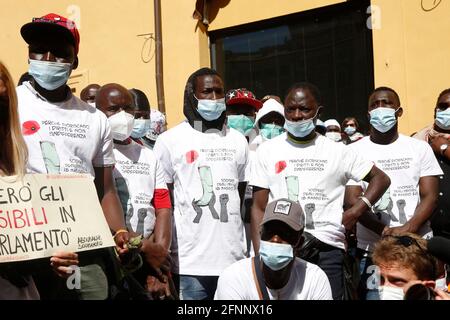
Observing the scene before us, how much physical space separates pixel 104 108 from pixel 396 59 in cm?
489

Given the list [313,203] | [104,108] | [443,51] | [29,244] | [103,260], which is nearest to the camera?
[29,244]

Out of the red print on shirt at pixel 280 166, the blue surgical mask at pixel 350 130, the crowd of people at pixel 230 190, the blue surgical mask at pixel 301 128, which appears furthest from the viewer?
the blue surgical mask at pixel 350 130

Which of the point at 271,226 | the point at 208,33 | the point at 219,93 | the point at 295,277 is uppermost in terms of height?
the point at 208,33

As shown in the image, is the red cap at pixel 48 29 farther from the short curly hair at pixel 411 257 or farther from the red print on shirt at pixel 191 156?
the short curly hair at pixel 411 257

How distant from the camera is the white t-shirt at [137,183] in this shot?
212 inches

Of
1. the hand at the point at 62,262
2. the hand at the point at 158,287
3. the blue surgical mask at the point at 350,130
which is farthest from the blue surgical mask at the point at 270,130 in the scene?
the hand at the point at 62,262

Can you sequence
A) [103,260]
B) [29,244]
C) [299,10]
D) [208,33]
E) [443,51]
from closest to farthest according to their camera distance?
[29,244] → [103,260] → [443,51] → [299,10] → [208,33]

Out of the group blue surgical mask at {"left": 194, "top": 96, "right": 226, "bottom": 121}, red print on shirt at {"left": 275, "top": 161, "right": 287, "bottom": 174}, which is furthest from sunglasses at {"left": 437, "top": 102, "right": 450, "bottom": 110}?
blue surgical mask at {"left": 194, "top": 96, "right": 226, "bottom": 121}

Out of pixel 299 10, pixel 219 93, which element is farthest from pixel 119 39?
pixel 219 93

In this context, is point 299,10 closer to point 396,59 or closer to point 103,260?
point 396,59

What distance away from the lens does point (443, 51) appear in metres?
Answer: 9.04

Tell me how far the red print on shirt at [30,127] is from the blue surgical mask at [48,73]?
0.75 feet

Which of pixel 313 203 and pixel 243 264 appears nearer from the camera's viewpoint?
pixel 243 264

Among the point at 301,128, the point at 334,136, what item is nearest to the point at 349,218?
the point at 301,128
